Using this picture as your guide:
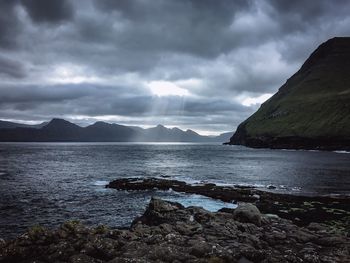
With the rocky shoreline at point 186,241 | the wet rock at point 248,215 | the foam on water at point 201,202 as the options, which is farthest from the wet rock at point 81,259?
the foam on water at point 201,202

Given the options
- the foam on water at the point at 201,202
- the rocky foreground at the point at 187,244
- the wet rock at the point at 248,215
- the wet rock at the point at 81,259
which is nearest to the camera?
the wet rock at the point at 81,259

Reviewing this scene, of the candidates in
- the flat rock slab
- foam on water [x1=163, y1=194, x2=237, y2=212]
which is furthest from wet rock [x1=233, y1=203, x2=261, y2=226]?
Answer: foam on water [x1=163, y1=194, x2=237, y2=212]

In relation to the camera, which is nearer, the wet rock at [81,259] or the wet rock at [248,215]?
the wet rock at [81,259]

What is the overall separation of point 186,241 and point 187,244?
0.66 meters

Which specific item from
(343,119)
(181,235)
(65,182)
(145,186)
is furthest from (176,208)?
(343,119)

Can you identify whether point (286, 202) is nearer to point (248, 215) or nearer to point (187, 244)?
point (248, 215)

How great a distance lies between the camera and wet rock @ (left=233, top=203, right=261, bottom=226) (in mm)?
27578

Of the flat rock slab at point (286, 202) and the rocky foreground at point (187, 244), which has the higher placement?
the rocky foreground at point (187, 244)

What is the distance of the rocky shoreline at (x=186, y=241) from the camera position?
59.9 ft

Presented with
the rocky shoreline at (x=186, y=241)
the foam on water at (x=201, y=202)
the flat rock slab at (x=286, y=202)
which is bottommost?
the foam on water at (x=201, y=202)

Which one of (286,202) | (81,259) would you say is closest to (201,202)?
(286,202)

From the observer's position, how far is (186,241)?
21.0 meters

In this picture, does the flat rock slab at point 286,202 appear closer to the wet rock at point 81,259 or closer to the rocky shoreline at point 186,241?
the rocky shoreline at point 186,241

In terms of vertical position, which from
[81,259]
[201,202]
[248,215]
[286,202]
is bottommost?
[201,202]
